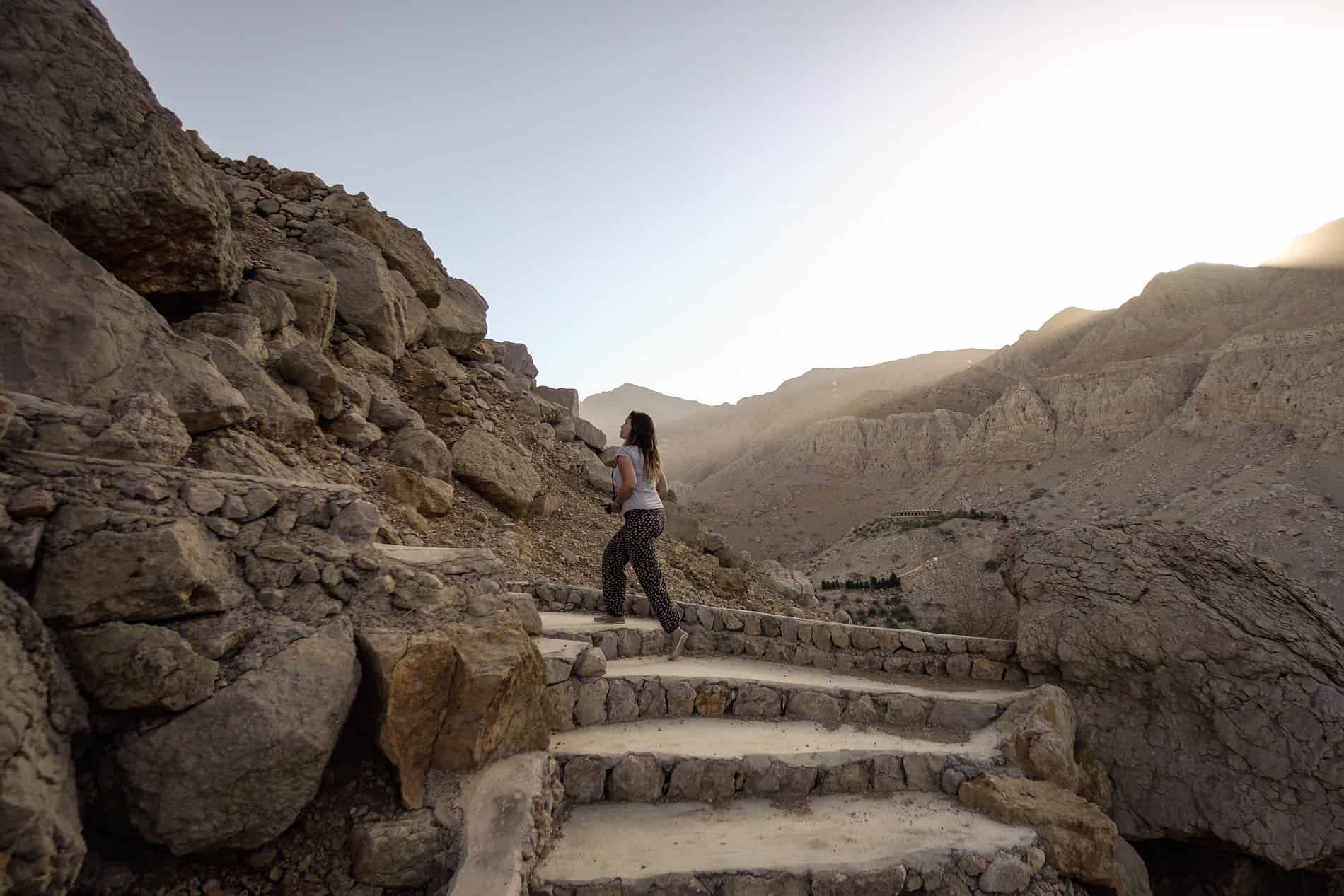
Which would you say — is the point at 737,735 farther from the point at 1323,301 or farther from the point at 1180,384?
the point at 1323,301

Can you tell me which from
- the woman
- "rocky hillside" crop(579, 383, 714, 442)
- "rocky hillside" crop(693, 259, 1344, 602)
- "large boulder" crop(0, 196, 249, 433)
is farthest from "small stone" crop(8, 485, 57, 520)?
"rocky hillside" crop(579, 383, 714, 442)

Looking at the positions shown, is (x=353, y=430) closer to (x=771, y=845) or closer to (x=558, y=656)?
(x=558, y=656)

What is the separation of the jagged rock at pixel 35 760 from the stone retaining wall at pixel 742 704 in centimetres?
199

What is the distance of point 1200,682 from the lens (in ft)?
16.7

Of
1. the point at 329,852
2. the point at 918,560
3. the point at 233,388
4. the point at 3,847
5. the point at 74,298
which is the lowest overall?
the point at 918,560

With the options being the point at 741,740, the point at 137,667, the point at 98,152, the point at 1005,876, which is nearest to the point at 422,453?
the point at 98,152

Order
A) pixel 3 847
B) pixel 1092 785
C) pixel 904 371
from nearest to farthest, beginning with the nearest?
pixel 3 847 < pixel 1092 785 < pixel 904 371

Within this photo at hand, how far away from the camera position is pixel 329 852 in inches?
107

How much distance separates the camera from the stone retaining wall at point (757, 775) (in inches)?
139

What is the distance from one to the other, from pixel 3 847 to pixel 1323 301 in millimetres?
51296

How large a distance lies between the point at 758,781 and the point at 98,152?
Answer: 642 centimetres

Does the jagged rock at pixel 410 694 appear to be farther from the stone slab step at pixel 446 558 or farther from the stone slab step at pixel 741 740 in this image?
the stone slab step at pixel 741 740

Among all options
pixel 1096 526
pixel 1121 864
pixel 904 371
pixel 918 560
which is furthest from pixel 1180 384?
pixel 904 371

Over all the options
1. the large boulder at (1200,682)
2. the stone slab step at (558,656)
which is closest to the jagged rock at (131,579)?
the stone slab step at (558,656)
